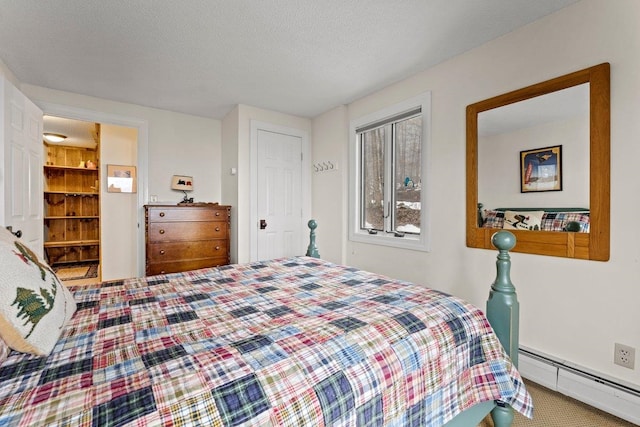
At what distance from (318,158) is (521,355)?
9.97 feet

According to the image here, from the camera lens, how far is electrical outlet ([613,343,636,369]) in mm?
1606

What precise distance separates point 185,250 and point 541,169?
351 centimetres

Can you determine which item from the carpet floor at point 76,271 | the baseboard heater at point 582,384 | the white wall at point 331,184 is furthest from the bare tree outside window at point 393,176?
the carpet floor at point 76,271

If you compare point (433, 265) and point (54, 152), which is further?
point (54, 152)

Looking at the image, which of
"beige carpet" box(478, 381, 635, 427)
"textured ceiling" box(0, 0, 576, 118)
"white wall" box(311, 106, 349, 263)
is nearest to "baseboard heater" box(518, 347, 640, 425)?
"beige carpet" box(478, 381, 635, 427)

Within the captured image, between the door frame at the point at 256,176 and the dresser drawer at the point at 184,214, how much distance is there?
0.37 metres

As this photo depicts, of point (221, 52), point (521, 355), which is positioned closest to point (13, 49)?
point (221, 52)

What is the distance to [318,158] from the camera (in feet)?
13.2

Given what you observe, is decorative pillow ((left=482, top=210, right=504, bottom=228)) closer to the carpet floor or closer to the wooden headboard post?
the wooden headboard post

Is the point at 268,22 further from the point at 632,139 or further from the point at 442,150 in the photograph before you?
the point at 632,139

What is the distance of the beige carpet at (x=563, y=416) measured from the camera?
62.3 inches

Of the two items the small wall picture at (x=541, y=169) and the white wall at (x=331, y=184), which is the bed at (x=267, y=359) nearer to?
the small wall picture at (x=541, y=169)

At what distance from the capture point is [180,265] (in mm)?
3379

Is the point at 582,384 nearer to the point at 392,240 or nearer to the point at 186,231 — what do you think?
the point at 392,240
